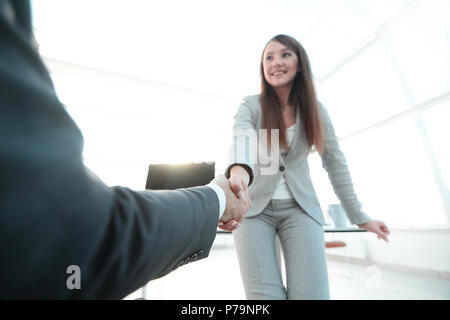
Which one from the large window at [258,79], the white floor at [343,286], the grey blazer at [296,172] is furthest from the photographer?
the large window at [258,79]

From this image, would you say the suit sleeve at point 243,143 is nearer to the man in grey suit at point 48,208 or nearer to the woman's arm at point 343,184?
the woman's arm at point 343,184

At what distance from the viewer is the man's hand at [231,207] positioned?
0.69 meters

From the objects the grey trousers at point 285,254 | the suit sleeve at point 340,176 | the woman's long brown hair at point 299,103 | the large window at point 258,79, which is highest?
the large window at point 258,79

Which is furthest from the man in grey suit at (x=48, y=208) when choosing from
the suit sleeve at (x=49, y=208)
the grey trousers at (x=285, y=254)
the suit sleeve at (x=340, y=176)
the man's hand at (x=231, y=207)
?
the suit sleeve at (x=340, y=176)

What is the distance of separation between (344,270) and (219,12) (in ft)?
15.3

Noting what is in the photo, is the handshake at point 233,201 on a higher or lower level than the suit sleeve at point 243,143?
lower

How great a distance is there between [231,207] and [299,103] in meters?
0.96

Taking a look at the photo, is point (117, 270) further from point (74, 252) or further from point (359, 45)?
point (359, 45)

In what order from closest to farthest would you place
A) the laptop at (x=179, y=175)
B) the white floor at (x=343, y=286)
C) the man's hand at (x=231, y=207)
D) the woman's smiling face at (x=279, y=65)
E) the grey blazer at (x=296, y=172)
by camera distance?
1. the man's hand at (x=231, y=207)
2. the grey blazer at (x=296, y=172)
3. the woman's smiling face at (x=279, y=65)
4. the laptop at (x=179, y=175)
5. the white floor at (x=343, y=286)

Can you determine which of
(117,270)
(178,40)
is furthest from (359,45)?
(117,270)

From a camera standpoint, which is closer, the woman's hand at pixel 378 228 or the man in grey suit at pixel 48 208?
the man in grey suit at pixel 48 208

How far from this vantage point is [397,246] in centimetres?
307

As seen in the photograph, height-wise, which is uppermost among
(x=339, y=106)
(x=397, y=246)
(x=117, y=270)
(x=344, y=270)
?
(x=339, y=106)

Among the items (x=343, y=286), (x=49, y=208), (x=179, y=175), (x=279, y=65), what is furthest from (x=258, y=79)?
(x=343, y=286)
